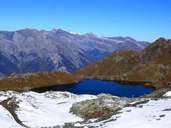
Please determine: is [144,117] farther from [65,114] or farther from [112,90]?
[112,90]

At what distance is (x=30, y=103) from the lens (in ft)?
217

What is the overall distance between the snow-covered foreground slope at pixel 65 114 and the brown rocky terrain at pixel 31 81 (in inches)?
3489

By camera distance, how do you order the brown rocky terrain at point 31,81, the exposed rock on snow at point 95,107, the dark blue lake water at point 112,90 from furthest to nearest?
the brown rocky terrain at point 31,81
the dark blue lake water at point 112,90
the exposed rock on snow at point 95,107

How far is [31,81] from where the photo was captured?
183125 mm

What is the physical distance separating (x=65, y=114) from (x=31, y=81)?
123 metres

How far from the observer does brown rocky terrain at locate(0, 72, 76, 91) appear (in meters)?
171

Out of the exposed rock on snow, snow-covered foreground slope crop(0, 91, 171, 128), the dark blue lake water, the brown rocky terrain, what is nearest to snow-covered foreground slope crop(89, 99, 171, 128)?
snow-covered foreground slope crop(0, 91, 171, 128)

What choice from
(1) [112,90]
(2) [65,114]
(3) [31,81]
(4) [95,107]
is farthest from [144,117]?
(3) [31,81]

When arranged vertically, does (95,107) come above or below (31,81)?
above

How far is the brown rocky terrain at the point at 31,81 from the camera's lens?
170875 millimetres

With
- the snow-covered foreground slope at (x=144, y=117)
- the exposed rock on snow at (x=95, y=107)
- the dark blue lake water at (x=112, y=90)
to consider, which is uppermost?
the snow-covered foreground slope at (x=144, y=117)

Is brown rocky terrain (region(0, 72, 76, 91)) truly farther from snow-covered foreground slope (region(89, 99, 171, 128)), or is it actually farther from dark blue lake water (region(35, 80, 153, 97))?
snow-covered foreground slope (region(89, 99, 171, 128))

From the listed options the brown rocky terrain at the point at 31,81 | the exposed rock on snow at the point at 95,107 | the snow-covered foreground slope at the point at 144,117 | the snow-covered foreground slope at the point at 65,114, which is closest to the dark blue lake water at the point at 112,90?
the brown rocky terrain at the point at 31,81

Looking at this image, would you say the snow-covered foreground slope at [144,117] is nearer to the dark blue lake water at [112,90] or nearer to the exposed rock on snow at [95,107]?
the exposed rock on snow at [95,107]
